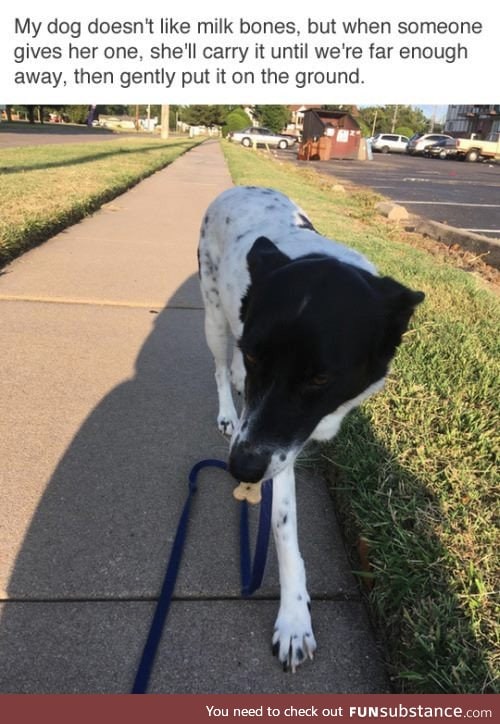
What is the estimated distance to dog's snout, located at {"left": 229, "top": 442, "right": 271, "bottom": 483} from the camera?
6.70ft

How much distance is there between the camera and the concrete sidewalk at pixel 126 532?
203cm

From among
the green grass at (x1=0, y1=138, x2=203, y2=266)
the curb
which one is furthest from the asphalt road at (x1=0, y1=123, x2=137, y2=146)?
the curb

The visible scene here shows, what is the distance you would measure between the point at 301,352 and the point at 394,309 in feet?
1.77

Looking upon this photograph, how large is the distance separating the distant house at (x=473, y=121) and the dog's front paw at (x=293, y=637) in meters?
87.3

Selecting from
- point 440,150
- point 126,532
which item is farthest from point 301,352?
point 440,150

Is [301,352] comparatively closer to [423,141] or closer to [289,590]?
[289,590]

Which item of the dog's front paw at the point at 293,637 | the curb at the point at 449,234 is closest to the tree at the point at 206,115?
the curb at the point at 449,234

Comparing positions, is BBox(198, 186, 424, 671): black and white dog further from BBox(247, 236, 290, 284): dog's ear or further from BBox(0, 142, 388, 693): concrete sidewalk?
BBox(0, 142, 388, 693): concrete sidewalk

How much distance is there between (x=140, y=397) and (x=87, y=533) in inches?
52.3

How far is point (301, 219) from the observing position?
368cm

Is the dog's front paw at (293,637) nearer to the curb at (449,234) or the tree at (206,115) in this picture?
the curb at (449,234)

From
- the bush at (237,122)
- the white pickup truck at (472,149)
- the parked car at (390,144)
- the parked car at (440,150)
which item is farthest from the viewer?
the bush at (237,122)

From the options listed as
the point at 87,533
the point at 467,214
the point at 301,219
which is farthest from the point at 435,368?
the point at 467,214

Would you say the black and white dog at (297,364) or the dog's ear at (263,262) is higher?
the dog's ear at (263,262)
